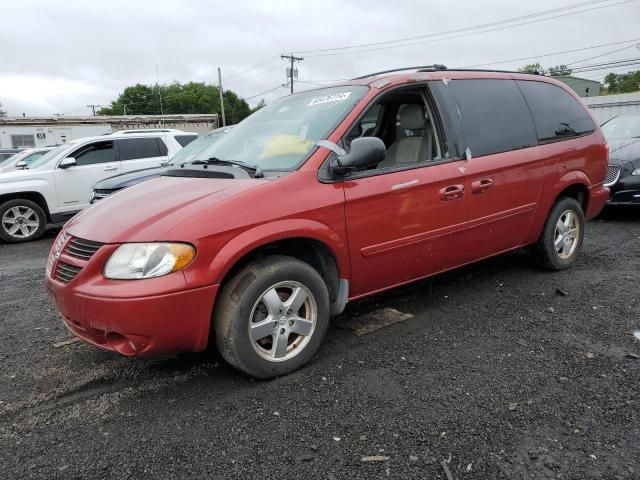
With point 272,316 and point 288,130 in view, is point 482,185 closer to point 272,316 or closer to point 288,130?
point 288,130

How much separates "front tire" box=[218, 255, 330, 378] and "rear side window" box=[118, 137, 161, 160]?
25.1 feet

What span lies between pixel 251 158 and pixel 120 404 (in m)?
1.79

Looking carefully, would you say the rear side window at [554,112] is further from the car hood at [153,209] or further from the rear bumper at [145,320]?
the rear bumper at [145,320]

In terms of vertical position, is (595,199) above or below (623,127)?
below

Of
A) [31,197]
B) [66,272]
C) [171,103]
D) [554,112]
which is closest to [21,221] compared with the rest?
[31,197]

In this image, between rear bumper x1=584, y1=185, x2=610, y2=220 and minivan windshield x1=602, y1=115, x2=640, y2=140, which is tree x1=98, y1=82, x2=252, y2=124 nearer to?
minivan windshield x1=602, y1=115, x2=640, y2=140

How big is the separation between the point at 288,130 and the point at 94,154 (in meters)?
7.00

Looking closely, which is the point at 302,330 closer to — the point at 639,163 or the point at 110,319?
the point at 110,319

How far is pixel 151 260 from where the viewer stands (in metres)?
2.58

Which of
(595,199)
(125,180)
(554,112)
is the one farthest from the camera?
(125,180)

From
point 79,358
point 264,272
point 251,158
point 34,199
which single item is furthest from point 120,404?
point 34,199

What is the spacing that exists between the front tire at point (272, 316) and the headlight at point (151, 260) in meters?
0.34

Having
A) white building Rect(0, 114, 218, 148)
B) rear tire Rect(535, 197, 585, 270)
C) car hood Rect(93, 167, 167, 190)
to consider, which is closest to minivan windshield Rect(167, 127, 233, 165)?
car hood Rect(93, 167, 167, 190)

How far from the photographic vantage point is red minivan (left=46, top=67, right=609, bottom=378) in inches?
104
